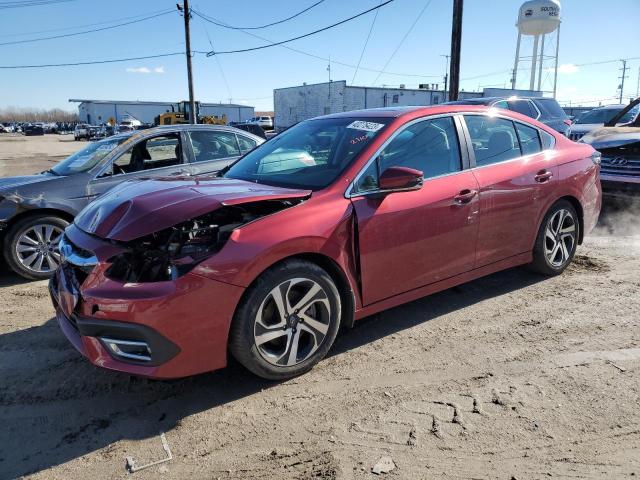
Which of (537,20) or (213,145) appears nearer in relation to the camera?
(213,145)

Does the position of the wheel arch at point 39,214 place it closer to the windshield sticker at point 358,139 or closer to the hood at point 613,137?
the windshield sticker at point 358,139

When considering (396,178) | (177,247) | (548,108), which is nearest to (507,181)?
(396,178)

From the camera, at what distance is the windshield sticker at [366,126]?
12.2 feet

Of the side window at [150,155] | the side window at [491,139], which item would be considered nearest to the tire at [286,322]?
the side window at [491,139]

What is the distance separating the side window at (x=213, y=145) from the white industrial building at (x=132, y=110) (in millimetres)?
75372

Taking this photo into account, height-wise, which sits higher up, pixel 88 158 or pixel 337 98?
pixel 337 98

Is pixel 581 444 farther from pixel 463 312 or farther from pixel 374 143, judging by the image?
pixel 374 143

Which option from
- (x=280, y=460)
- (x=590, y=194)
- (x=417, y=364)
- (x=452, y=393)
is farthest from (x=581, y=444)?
(x=590, y=194)

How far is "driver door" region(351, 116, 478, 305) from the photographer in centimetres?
336

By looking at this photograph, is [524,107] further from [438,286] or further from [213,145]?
[438,286]

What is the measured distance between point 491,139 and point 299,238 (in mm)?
2247

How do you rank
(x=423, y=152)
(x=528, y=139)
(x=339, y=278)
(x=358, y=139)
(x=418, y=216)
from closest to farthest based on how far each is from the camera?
(x=339, y=278)
(x=418, y=216)
(x=358, y=139)
(x=423, y=152)
(x=528, y=139)

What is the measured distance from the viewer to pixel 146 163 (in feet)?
20.0

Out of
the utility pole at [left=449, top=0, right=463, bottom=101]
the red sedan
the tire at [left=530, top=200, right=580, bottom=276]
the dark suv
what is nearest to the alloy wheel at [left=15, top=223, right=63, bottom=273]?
the red sedan
